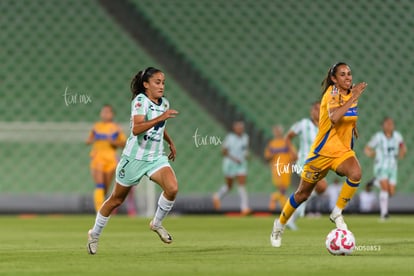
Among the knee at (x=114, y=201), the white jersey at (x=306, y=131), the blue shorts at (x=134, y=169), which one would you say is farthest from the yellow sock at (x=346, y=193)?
the white jersey at (x=306, y=131)

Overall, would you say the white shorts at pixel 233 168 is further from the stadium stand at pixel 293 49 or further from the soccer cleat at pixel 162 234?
the soccer cleat at pixel 162 234

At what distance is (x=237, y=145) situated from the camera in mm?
21031

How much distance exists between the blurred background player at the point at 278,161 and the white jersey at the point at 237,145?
1.61ft

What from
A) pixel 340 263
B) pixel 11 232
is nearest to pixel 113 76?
pixel 11 232

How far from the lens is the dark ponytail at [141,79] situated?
369 inches

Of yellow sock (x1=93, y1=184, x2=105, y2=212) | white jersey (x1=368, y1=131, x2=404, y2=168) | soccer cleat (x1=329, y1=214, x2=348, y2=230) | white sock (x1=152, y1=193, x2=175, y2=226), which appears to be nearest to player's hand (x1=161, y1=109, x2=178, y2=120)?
white sock (x1=152, y1=193, x2=175, y2=226)

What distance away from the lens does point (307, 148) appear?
13.9 metres

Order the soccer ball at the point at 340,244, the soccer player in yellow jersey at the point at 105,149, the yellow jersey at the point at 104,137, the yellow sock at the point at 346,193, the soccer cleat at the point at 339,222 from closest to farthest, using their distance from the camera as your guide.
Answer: the soccer ball at the point at 340,244 < the soccer cleat at the point at 339,222 < the yellow sock at the point at 346,193 < the soccer player in yellow jersey at the point at 105,149 < the yellow jersey at the point at 104,137

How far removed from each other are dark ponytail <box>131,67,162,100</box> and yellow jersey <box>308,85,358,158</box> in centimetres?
179

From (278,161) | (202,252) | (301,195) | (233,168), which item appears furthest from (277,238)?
(233,168)

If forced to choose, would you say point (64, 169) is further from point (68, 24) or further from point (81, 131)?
point (68, 24)

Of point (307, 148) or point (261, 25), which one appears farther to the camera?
point (261, 25)

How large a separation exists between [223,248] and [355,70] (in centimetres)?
1396

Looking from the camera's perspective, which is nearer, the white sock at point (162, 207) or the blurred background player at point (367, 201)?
the white sock at point (162, 207)
